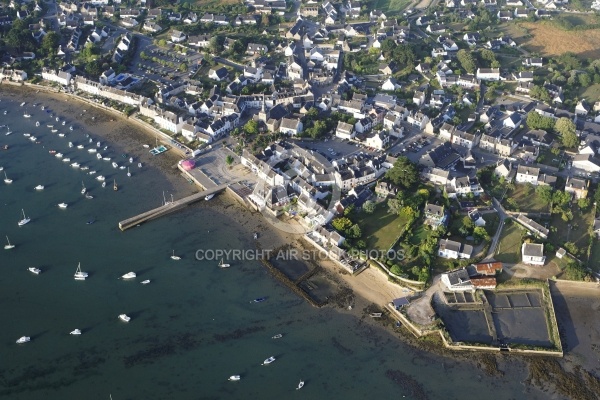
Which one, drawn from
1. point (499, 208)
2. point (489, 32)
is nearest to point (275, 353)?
point (499, 208)

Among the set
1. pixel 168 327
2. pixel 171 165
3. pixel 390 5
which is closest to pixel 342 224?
pixel 168 327

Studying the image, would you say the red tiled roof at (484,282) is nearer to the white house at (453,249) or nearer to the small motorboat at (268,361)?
the white house at (453,249)

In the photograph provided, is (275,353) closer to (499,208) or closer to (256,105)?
(499,208)

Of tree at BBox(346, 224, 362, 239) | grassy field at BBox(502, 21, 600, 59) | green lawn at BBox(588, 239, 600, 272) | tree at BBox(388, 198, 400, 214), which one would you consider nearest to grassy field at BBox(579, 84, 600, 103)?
grassy field at BBox(502, 21, 600, 59)

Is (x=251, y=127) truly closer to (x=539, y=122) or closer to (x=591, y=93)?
(x=539, y=122)

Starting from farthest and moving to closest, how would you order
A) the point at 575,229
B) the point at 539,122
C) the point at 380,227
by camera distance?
the point at 539,122
the point at 575,229
the point at 380,227

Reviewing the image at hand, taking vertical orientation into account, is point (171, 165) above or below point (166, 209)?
above

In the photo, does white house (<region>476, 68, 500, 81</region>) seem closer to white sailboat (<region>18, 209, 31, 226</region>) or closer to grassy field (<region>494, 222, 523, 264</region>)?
grassy field (<region>494, 222, 523, 264</region>)
